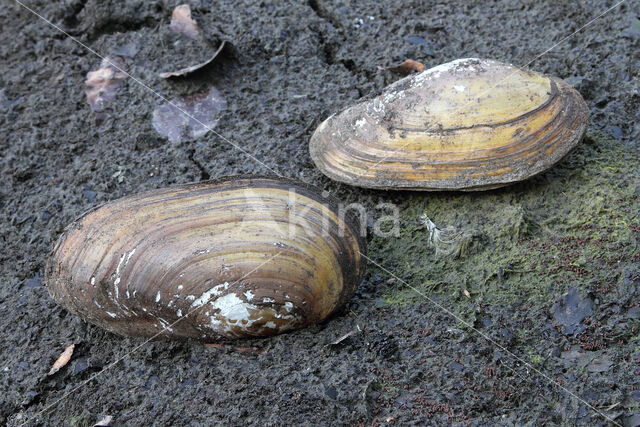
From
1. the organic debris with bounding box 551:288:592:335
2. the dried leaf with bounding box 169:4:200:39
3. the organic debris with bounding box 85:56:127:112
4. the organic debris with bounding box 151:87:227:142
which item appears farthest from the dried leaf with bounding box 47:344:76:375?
the dried leaf with bounding box 169:4:200:39

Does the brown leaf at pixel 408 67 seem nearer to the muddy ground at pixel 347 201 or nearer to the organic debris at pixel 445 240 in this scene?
the muddy ground at pixel 347 201

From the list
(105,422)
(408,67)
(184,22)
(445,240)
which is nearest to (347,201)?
(445,240)

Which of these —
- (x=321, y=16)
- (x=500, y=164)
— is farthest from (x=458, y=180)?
(x=321, y=16)

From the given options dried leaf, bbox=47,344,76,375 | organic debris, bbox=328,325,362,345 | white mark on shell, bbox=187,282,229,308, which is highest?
white mark on shell, bbox=187,282,229,308

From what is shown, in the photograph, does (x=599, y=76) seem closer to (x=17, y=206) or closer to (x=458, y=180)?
(x=458, y=180)

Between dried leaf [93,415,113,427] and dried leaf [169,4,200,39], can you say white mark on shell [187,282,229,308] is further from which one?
dried leaf [169,4,200,39]

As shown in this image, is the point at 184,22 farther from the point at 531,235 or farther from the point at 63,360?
the point at 531,235

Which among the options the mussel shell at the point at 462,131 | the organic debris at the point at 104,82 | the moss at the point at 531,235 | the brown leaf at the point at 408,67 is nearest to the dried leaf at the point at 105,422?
the moss at the point at 531,235
